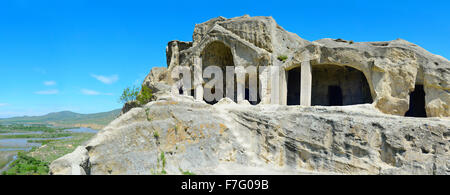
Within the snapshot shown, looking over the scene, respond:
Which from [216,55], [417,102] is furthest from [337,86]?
[216,55]

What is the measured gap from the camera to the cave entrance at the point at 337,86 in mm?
Result: 23453

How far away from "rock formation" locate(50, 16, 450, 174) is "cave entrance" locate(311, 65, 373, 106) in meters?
3.84

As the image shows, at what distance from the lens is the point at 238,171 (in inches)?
490

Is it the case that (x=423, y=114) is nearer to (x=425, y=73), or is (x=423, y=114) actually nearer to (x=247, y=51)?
(x=425, y=73)

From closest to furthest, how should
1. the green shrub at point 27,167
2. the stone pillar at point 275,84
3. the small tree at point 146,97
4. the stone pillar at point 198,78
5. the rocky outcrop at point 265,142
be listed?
the rocky outcrop at point 265,142 < the stone pillar at point 275,84 < the green shrub at point 27,167 < the stone pillar at point 198,78 < the small tree at point 146,97

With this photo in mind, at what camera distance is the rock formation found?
1113cm

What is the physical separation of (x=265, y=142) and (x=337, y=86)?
1364 cm

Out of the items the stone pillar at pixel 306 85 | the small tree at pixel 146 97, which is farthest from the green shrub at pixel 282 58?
the small tree at pixel 146 97

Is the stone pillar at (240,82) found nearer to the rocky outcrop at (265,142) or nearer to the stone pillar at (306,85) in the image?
the stone pillar at (306,85)

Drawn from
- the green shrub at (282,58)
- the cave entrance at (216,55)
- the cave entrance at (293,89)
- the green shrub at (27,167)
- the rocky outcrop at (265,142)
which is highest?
the cave entrance at (216,55)

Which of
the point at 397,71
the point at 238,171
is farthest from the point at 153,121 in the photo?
the point at 397,71

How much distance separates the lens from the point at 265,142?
14250mm

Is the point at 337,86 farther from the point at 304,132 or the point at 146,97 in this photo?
the point at 146,97

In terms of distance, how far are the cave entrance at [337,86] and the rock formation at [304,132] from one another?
3837 mm
